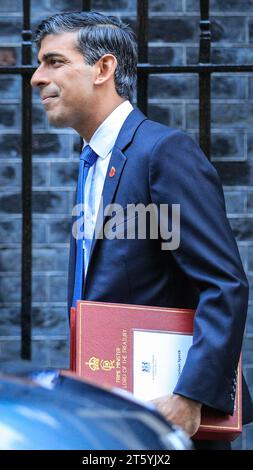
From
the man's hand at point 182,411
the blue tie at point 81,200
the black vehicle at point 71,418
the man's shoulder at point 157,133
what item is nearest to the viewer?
the black vehicle at point 71,418

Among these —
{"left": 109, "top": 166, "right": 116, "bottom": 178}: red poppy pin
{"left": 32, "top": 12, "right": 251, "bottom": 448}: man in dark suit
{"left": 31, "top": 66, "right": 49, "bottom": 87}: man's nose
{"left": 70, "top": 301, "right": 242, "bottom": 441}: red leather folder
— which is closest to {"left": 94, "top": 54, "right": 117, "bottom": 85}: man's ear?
{"left": 32, "top": 12, "right": 251, "bottom": 448}: man in dark suit

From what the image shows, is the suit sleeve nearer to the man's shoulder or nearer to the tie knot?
the man's shoulder

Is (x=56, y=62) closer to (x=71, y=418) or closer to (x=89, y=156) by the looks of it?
(x=89, y=156)

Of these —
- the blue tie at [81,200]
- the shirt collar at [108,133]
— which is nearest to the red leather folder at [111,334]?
the blue tie at [81,200]

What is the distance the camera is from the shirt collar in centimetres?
313

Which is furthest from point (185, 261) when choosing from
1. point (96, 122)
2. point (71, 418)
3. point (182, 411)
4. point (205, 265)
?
point (71, 418)

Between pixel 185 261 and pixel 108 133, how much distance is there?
45 centimetres

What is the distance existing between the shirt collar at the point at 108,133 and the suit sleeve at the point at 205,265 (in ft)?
0.66

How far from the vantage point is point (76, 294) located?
3104 millimetres

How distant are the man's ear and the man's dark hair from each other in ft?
0.04

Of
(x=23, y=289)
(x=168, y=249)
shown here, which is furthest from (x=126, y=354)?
(x=23, y=289)

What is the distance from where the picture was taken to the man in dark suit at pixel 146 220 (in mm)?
2848

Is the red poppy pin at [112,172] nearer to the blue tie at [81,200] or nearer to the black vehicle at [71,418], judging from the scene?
the blue tie at [81,200]

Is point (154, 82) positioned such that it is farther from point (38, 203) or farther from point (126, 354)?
point (126, 354)
